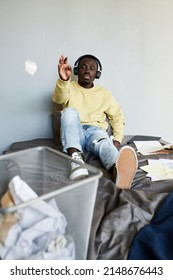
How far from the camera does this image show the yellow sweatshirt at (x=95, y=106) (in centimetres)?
173

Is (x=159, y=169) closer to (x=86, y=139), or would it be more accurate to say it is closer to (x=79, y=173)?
(x=86, y=139)

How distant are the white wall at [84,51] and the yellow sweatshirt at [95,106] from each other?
24 centimetres

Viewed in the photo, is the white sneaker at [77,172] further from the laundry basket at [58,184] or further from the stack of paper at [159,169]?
the stack of paper at [159,169]

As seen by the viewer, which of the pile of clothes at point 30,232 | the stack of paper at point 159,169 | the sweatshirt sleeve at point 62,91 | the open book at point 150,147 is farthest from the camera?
the open book at point 150,147

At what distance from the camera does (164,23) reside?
6.57 ft

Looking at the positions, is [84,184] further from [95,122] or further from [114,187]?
[95,122]

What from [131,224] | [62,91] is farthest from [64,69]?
[131,224]

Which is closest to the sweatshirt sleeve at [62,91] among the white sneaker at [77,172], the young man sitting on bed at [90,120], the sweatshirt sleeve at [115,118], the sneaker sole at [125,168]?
the young man sitting on bed at [90,120]

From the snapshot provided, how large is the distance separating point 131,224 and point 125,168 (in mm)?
314

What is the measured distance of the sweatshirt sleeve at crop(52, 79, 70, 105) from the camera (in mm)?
1485

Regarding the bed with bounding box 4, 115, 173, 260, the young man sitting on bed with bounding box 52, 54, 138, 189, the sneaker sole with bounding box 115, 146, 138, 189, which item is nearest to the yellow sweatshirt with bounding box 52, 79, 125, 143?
the young man sitting on bed with bounding box 52, 54, 138, 189

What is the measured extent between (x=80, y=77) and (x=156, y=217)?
1067 mm

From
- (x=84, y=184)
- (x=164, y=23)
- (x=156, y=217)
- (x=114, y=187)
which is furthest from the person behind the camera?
(x=164, y=23)
